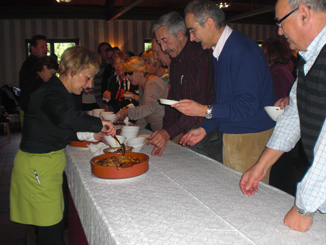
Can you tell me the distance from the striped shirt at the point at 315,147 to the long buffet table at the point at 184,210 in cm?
12

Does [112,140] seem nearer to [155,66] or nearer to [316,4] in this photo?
[316,4]

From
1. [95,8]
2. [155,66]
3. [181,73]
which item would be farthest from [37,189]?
[95,8]

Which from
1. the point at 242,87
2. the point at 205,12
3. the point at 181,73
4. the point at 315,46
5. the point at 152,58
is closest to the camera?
the point at 315,46

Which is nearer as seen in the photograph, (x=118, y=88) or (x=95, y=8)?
(x=118, y=88)

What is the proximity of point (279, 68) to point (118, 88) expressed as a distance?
1.96m

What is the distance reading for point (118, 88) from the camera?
3941 millimetres

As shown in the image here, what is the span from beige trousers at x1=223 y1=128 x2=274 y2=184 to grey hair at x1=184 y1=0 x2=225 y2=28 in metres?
0.61

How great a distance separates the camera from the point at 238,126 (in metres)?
1.68

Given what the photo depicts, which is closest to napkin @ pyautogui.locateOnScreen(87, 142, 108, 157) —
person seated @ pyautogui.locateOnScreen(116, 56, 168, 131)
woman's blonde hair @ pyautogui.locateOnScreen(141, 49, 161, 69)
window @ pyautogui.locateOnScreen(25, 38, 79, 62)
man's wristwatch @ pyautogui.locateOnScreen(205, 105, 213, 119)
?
man's wristwatch @ pyautogui.locateOnScreen(205, 105, 213, 119)

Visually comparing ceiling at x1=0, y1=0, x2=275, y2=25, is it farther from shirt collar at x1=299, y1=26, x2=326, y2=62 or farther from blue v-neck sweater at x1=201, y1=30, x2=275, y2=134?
shirt collar at x1=299, y1=26, x2=326, y2=62

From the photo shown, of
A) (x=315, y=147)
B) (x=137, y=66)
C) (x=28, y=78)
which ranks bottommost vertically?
(x=315, y=147)

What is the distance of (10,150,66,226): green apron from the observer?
165cm

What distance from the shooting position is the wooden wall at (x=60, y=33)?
826 cm

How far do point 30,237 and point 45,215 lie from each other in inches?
37.1
